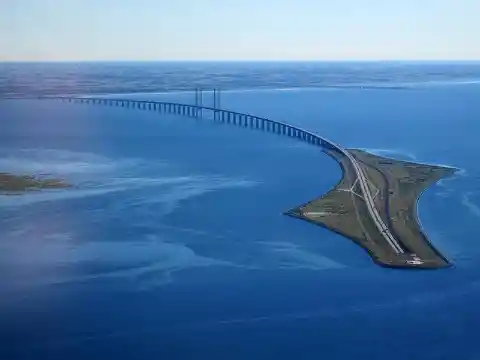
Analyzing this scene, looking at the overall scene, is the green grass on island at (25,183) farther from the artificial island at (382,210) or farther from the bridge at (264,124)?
the bridge at (264,124)

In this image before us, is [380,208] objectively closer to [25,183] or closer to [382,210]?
[382,210]

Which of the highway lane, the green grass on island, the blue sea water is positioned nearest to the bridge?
the highway lane

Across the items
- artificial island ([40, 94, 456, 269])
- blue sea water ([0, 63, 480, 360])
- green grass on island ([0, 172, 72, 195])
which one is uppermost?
artificial island ([40, 94, 456, 269])

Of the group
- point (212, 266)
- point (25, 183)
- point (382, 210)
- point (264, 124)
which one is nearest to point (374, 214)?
point (382, 210)

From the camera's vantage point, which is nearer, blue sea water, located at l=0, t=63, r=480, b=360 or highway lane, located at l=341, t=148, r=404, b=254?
blue sea water, located at l=0, t=63, r=480, b=360

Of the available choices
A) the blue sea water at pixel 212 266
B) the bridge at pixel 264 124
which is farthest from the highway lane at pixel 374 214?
the blue sea water at pixel 212 266

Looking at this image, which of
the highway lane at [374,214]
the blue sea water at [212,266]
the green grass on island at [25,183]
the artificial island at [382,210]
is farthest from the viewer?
the green grass on island at [25,183]

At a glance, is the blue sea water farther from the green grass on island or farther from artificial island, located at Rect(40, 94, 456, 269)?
the green grass on island
